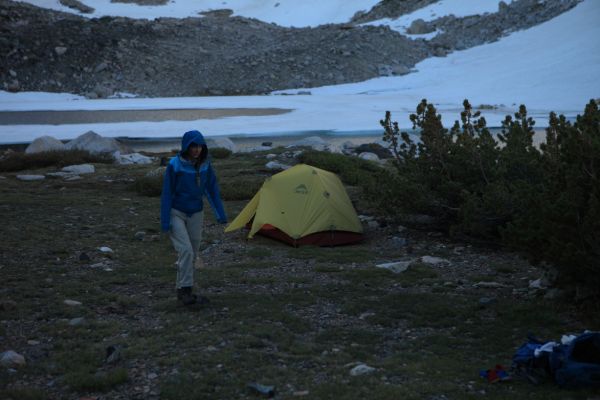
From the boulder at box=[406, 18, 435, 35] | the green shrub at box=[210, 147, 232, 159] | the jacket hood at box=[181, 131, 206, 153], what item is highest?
the boulder at box=[406, 18, 435, 35]

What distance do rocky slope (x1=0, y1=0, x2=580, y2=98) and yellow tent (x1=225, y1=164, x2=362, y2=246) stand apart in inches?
1859

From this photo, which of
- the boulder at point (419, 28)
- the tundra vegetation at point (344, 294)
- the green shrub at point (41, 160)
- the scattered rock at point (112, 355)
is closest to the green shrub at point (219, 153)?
the green shrub at point (41, 160)

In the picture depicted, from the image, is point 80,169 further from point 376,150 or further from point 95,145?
point 376,150

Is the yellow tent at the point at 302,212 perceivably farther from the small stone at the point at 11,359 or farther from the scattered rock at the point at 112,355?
the small stone at the point at 11,359

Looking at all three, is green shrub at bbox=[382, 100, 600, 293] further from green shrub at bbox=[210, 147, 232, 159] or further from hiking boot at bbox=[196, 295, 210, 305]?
green shrub at bbox=[210, 147, 232, 159]

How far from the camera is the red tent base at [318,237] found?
10031 mm

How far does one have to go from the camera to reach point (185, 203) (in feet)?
22.2

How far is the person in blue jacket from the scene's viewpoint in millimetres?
6648

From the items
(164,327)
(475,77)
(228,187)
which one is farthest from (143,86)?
Result: (164,327)

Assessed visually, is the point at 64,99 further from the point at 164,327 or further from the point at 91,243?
the point at 164,327

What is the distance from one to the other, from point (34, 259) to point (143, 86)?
5346 centimetres

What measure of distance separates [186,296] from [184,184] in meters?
1.05

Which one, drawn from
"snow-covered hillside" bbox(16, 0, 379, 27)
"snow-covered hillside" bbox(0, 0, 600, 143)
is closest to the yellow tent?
"snow-covered hillside" bbox(0, 0, 600, 143)

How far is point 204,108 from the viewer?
4150 cm
